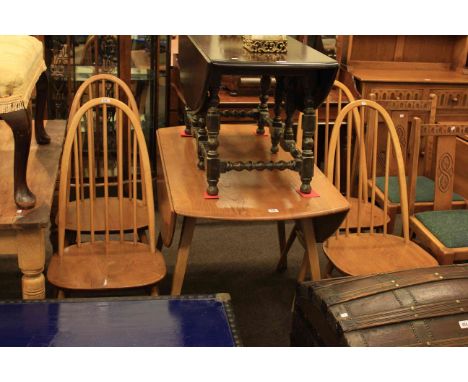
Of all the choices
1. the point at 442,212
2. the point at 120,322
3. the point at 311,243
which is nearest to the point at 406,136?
the point at 442,212

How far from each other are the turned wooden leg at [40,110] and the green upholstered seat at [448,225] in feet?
5.32

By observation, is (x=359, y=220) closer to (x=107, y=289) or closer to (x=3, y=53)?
(x=107, y=289)

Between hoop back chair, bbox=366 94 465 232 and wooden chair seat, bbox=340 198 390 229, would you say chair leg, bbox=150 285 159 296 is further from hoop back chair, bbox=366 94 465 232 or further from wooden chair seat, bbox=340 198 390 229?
hoop back chair, bbox=366 94 465 232

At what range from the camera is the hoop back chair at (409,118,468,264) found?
8.30 feet

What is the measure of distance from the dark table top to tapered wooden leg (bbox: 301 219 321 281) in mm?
445

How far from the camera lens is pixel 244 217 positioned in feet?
6.75

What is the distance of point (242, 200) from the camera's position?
2184 millimetres

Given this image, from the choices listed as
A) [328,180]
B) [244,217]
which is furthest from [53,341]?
[328,180]

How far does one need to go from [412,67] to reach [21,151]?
325cm

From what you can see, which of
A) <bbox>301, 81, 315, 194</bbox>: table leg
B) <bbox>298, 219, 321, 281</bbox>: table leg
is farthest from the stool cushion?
<bbox>298, 219, 321, 281</bbox>: table leg

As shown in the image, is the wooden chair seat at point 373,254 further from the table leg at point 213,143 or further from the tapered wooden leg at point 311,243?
the table leg at point 213,143

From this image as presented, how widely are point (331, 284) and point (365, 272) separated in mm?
285
